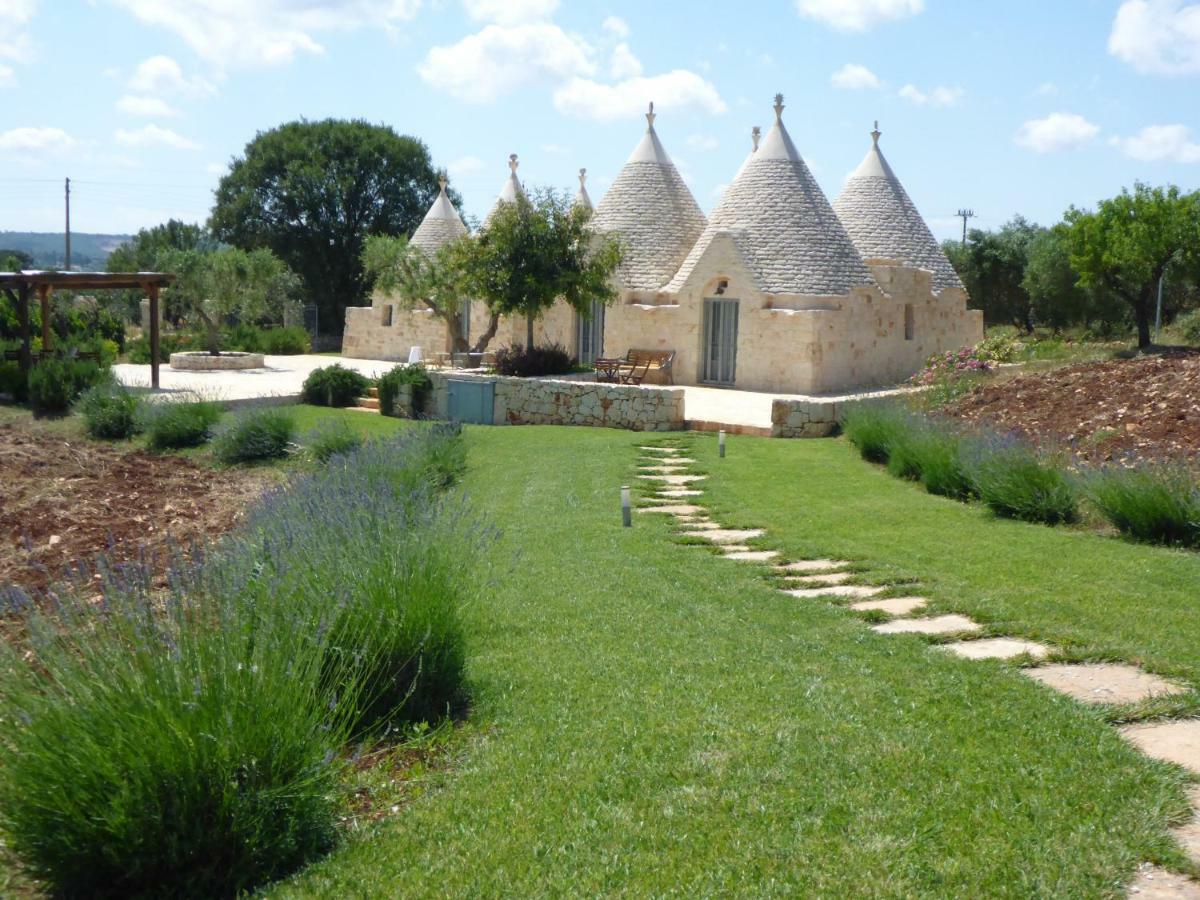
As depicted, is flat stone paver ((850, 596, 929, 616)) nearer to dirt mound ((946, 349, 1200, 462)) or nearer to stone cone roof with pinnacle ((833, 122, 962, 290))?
dirt mound ((946, 349, 1200, 462))

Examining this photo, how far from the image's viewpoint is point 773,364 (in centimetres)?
2491

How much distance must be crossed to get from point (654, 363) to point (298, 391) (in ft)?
25.5

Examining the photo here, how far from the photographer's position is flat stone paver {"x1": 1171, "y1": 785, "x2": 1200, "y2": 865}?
140 inches

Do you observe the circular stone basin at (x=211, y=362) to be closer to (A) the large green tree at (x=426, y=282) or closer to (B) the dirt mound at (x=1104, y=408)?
(A) the large green tree at (x=426, y=282)

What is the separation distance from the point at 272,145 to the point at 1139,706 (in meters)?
50.0

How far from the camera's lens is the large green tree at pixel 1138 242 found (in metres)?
31.2

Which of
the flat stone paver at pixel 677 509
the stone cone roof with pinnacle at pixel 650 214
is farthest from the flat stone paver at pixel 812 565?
the stone cone roof with pinnacle at pixel 650 214

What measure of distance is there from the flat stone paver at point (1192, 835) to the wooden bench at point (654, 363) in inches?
852

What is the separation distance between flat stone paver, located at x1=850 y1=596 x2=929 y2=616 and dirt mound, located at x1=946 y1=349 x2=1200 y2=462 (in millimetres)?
4522

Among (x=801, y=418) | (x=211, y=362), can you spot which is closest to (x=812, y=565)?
(x=801, y=418)

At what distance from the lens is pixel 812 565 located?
813 cm

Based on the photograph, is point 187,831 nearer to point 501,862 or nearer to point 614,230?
point 501,862

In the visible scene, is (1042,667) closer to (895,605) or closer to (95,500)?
(895,605)

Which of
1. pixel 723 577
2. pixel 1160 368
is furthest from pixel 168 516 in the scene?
pixel 1160 368
